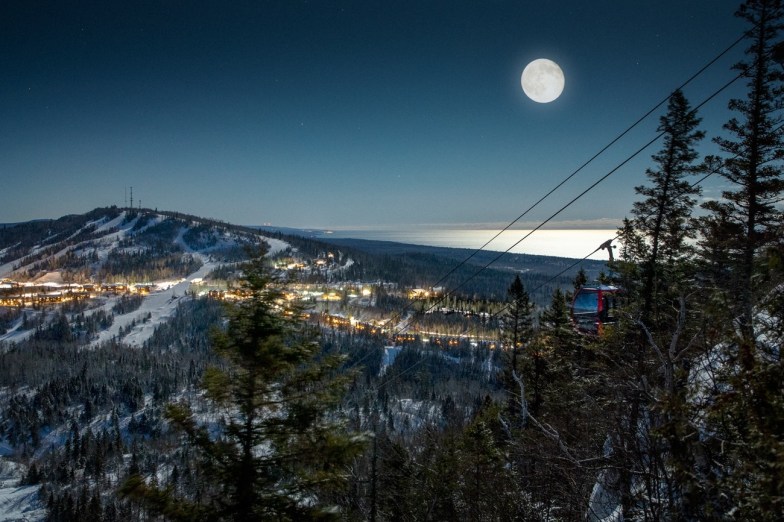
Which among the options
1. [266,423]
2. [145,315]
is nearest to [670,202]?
[266,423]

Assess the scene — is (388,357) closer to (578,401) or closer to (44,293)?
(578,401)

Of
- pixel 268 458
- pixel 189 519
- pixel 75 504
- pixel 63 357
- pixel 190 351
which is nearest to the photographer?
pixel 189 519

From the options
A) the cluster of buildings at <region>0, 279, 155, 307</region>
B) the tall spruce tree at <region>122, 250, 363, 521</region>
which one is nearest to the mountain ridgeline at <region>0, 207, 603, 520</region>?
the cluster of buildings at <region>0, 279, 155, 307</region>

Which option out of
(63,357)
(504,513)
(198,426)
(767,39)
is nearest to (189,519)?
(198,426)

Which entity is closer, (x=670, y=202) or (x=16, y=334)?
(x=670, y=202)

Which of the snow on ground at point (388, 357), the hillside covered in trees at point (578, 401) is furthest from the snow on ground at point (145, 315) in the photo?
the hillside covered in trees at point (578, 401)

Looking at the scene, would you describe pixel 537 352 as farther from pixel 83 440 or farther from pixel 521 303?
pixel 83 440
